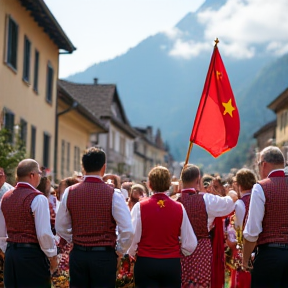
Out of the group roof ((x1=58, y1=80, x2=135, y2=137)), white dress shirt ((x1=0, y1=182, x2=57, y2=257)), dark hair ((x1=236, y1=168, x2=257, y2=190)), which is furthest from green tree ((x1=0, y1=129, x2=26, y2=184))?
roof ((x1=58, y1=80, x2=135, y2=137))

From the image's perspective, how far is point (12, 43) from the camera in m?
22.8

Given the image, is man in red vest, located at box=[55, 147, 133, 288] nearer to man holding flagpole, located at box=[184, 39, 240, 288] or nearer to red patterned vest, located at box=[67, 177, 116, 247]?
red patterned vest, located at box=[67, 177, 116, 247]

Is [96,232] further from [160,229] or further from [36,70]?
[36,70]

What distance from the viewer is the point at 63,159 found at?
3362 cm

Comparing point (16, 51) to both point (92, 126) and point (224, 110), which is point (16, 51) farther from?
point (92, 126)

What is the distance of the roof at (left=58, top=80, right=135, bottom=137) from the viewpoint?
51688mm

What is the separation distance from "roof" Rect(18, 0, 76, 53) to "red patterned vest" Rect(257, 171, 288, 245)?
54.4 ft

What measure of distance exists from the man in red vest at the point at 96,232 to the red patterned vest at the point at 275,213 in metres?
1.34

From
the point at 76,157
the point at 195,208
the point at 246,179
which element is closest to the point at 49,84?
the point at 76,157

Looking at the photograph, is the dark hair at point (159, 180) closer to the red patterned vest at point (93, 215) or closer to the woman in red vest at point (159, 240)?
the woman in red vest at point (159, 240)

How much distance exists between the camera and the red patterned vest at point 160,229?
25.3 feet

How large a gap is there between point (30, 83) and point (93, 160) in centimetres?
1816

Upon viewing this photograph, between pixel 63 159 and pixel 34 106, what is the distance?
7.53m

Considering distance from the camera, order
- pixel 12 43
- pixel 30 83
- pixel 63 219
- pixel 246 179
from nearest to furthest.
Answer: pixel 63 219 < pixel 246 179 < pixel 12 43 < pixel 30 83
